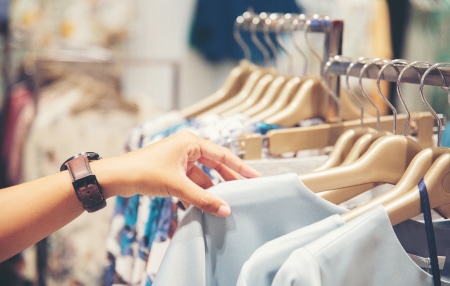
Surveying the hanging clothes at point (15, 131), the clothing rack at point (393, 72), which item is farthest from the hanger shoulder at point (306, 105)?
the hanging clothes at point (15, 131)

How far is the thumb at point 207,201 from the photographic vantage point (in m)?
0.57

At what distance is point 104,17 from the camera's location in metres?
2.15

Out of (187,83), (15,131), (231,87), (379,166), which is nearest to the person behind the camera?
(379,166)

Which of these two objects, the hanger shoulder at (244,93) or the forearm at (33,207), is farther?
the hanger shoulder at (244,93)

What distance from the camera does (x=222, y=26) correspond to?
181 centimetres

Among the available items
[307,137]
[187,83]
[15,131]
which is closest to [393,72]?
[307,137]

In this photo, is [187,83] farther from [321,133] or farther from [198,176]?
[198,176]

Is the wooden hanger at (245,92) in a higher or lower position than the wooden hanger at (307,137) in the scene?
higher

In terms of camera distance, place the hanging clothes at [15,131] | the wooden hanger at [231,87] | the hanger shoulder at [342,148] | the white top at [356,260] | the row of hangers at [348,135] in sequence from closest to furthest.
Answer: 1. the white top at [356,260]
2. the row of hangers at [348,135]
3. the hanger shoulder at [342,148]
4. the wooden hanger at [231,87]
5. the hanging clothes at [15,131]

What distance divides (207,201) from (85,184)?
147mm

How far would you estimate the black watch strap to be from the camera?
2.00 ft

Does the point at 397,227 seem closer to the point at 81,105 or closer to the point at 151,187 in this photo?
the point at 151,187

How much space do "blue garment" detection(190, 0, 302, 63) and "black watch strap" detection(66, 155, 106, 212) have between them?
1.14m

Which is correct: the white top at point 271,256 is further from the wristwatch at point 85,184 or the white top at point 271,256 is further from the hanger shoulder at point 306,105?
the hanger shoulder at point 306,105
